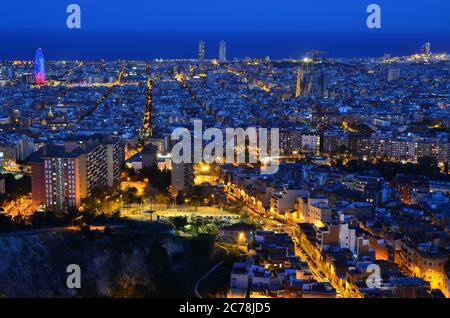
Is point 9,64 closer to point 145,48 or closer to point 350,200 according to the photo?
point 145,48

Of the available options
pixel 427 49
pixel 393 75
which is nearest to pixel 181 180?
pixel 393 75

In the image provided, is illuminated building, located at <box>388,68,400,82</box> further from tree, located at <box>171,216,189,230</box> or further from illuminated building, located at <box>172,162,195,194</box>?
tree, located at <box>171,216,189,230</box>

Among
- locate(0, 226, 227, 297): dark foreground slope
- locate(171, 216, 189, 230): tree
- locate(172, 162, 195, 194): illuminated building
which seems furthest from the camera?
locate(172, 162, 195, 194): illuminated building

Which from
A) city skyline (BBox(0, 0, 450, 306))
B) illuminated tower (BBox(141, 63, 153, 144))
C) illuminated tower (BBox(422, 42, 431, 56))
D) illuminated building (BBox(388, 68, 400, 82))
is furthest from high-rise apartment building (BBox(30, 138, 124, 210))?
illuminated tower (BBox(422, 42, 431, 56))

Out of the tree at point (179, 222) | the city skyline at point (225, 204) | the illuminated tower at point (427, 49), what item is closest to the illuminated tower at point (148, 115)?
the city skyline at point (225, 204)

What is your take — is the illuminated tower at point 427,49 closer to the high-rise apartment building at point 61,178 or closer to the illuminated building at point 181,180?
the illuminated building at point 181,180

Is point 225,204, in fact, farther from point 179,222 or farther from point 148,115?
point 148,115

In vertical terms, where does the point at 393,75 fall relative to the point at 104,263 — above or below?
above

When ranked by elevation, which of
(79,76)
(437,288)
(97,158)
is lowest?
(437,288)

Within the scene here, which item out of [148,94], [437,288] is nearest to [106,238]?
[437,288]

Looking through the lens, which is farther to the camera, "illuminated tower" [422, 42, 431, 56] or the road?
"illuminated tower" [422, 42, 431, 56]

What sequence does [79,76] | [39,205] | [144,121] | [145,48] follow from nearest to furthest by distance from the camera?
1. [39,205]
2. [144,121]
3. [79,76]
4. [145,48]
